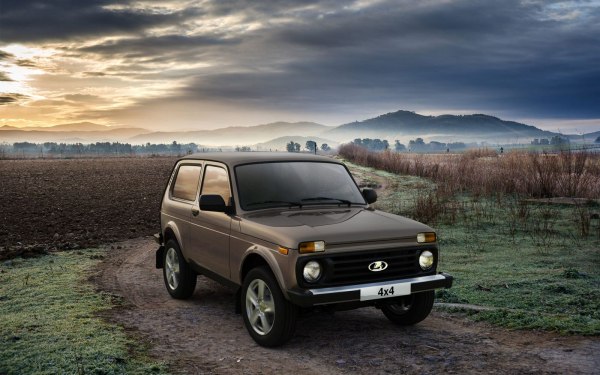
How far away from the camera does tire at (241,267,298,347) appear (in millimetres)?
6129

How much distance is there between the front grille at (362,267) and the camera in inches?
235

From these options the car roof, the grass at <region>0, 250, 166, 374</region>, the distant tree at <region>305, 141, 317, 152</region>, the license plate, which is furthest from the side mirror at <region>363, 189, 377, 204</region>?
the distant tree at <region>305, 141, 317, 152</region>

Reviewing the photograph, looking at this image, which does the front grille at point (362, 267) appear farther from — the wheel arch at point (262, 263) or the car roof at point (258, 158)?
the car roof at point (258, 158)


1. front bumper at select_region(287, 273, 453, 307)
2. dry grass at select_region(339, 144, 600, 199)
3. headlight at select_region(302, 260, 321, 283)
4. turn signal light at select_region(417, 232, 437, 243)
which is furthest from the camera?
dry grass at select_region(339, 144, 600, 199)

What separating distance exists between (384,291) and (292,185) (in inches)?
72.3

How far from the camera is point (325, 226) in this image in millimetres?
6203

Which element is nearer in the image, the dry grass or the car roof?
the car roof

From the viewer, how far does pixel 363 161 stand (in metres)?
55.1

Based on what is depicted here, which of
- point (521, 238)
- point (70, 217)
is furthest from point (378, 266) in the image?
point (70, 217)

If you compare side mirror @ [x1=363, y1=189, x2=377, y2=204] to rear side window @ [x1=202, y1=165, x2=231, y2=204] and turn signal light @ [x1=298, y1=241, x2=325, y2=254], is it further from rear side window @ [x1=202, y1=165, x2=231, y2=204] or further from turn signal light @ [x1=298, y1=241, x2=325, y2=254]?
turn signal light @ [x1=298, y1=241, x2=325, y2=254]

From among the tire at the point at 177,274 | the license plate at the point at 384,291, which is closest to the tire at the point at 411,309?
the license plate at the point at 384,291

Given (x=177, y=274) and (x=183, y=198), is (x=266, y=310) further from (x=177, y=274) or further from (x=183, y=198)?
(x=183, y=198)

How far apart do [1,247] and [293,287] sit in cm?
1082

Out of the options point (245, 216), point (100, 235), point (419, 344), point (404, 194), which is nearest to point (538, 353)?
point (419, 344)
